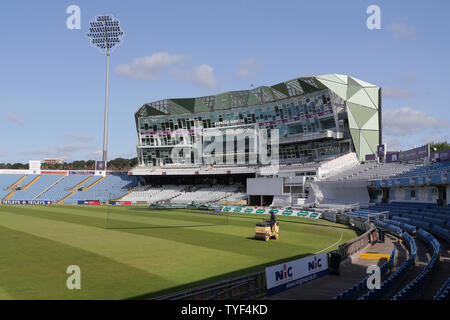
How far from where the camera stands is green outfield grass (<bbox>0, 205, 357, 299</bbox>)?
14719 millimetres

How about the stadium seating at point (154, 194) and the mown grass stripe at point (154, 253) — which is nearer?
the mown grass stripe at point (154, 253)

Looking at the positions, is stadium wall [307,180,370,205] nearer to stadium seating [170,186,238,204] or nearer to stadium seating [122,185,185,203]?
stadium seating [170,186,238,204]

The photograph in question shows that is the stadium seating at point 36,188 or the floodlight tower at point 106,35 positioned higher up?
the floodlight tower at point 106,35

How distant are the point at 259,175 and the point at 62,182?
163ft

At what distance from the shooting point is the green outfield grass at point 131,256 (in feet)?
48.3

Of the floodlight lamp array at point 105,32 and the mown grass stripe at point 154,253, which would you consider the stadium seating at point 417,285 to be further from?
the floodlight lamp array at point 105,32

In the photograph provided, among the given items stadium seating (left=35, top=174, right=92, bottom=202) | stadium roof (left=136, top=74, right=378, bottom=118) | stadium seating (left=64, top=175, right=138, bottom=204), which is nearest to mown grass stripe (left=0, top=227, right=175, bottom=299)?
stadium roof (left=136, top=74, right=378, bottom=118)

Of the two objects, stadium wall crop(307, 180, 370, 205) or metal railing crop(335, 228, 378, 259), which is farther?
stadium wall crop(307, 180, 370, 205)

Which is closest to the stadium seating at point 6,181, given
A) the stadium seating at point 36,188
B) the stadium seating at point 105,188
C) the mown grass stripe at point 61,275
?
the stadium seating at point 36,188

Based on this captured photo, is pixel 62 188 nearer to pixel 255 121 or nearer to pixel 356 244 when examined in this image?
pixel 255 121

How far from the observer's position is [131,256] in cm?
2127

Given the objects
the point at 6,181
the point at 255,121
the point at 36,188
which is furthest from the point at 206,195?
the point at 6,181

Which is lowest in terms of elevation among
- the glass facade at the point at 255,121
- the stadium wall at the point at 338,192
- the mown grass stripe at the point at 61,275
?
the mown grass stripe at the point at 61,275
